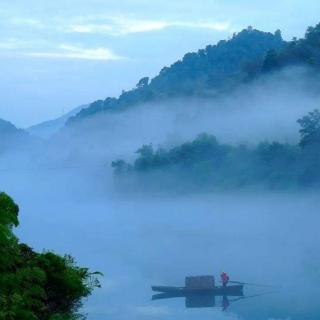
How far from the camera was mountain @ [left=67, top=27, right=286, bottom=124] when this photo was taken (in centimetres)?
8312

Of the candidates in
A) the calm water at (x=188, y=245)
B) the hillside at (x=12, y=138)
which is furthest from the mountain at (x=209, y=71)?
the hillside at (x=12, y=138)

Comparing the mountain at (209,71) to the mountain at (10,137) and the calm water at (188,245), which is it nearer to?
the calm water at (188,245)

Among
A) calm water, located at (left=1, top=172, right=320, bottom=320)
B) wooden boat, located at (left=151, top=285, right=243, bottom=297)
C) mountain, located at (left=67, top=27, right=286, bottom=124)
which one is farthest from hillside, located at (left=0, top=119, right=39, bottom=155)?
wooden boat, located at (left=151, top=285, right=243, bottom=297)

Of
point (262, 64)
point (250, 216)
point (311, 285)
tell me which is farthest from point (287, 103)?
point (311, 285)

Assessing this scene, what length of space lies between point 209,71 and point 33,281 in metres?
82.6

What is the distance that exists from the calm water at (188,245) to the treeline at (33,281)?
51.0 feet

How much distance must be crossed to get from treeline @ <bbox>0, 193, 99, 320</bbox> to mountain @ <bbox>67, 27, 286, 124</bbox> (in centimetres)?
7023

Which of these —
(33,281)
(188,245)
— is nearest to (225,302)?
(188,245)

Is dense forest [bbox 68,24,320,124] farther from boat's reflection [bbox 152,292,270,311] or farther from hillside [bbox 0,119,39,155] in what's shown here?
boat's reflection [bbox 152,292,270,311]

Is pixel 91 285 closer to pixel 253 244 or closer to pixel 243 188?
pixel 253 244

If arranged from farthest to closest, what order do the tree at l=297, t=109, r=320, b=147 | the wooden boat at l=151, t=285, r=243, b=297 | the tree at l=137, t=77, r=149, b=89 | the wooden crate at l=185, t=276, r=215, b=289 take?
the tree at l=137, t=77, r=149, b=89
the tree at l=297, t=109, r=320, b=147
the wooden boat at l=151, t=285, r=243, b=297
the wooden crate at l=185, t=276, r=215, b=289

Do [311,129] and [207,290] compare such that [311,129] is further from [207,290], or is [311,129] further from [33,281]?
[33,281]

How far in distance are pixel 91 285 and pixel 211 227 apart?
37641mm

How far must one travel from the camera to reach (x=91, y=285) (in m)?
5.81
